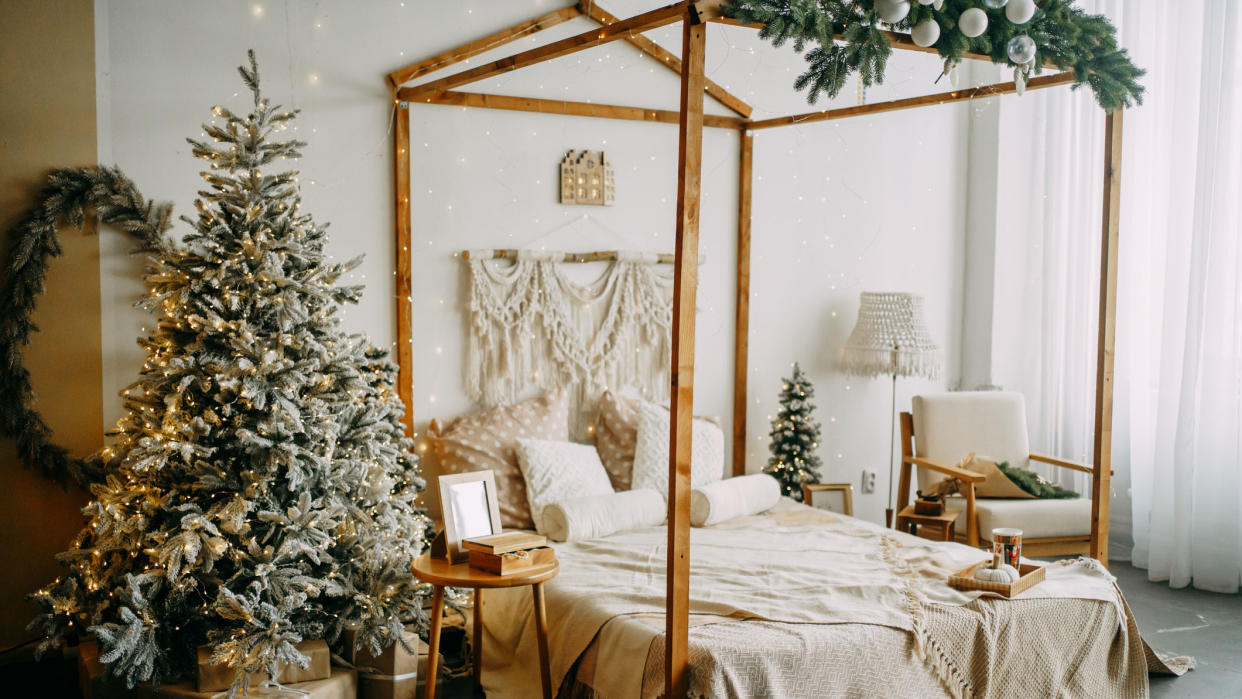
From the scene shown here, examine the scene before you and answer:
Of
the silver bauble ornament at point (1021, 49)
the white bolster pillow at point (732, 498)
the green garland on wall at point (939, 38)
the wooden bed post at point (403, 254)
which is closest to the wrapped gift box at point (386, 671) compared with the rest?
the wooden bed post at point (403, 254)

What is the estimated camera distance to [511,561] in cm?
280

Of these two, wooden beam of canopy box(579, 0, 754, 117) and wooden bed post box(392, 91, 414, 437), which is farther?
wooden beam of canopy box(579, 0, 754, 117)

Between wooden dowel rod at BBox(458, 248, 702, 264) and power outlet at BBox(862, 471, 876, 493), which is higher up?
wooden dowel rod at BBox(458, 248, 702, 264)

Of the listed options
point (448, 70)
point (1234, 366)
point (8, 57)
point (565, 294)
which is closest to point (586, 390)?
point (565, 294)

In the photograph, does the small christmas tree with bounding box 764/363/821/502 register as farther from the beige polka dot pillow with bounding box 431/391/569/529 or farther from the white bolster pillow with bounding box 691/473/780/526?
the beige polka dot pillow with bounding box 431/391/569/529

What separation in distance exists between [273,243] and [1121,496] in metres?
4.47

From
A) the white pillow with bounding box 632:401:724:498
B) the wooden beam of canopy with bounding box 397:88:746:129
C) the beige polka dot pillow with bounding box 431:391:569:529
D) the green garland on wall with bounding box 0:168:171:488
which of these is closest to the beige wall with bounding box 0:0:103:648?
the green garland on wall with bounding box 0:168:171:488

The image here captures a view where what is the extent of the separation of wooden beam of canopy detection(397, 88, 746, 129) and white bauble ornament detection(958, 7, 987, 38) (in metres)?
2.09

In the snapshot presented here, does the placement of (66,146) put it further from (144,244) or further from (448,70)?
(448,70)

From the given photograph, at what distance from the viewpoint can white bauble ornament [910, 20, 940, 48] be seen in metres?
2.70

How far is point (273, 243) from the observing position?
2.96m

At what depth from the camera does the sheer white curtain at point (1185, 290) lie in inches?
176

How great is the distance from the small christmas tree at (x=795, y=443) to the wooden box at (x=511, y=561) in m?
2.11

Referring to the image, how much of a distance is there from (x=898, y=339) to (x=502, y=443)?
84.9 inches
